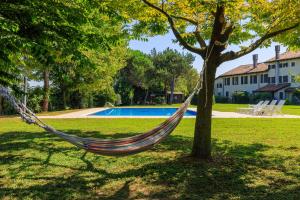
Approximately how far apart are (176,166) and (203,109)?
128cm

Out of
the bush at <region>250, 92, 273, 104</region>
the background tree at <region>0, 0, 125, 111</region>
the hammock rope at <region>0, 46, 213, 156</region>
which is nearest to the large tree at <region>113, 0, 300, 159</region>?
the hammock rope at <region>0, 46, 213, 156</region>

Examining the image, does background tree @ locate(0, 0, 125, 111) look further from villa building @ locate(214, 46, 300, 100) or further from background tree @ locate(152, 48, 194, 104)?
background tree @ locate(152, 48, 194, 104)

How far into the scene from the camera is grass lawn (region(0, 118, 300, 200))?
5492 millimetres

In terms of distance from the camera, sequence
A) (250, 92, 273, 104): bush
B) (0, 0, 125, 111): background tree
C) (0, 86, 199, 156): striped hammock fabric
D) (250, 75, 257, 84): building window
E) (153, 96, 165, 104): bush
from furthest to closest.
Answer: (250, 75, 257, 84): building window
(153, 96, 165, 104): bush
(250, 92, 273, 104): bush
(0, 86, 199, 156): striped hammock fabric
(0, 0, 125, 111): background tree

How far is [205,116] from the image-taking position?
25.0 feet

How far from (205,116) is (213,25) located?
80.4 inches

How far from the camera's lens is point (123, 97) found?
4622 centimetres

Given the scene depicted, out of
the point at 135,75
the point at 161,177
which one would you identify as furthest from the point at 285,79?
the point at 161,177

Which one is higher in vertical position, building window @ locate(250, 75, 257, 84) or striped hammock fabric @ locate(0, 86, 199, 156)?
building window @ locate(250, 75, 257, 84)

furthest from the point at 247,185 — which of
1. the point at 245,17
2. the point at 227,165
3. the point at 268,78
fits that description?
the point at 268,78

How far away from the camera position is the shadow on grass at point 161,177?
17.9 ft

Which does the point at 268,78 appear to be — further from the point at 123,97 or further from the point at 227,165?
the point at 227,165

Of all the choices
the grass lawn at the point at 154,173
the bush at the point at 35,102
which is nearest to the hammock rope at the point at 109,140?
the grass lawn at the point at 154,173

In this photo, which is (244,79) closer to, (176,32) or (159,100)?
(159,100)
